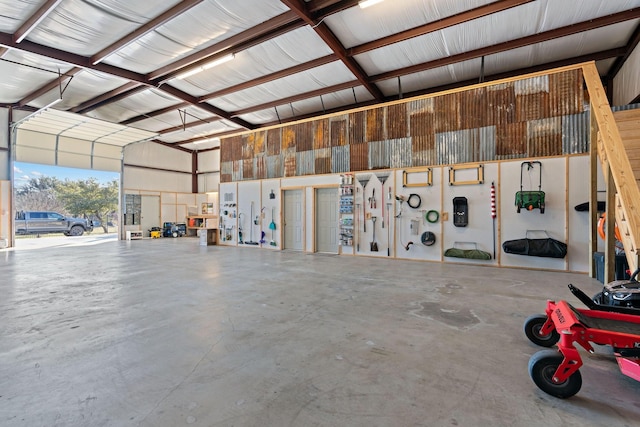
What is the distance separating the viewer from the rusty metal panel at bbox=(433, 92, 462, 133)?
730cm

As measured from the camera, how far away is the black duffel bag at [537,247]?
239 inches

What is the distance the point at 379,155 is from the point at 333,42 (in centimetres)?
317

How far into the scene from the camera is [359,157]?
8688mm

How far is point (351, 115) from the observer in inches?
350

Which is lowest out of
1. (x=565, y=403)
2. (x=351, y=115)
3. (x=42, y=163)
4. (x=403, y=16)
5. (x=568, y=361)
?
(x=565, y=403)

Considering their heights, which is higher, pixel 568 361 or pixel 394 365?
pixel 568 361

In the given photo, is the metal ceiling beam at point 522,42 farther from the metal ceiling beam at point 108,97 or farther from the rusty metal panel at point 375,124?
the metal ceiling beam at point 108,97

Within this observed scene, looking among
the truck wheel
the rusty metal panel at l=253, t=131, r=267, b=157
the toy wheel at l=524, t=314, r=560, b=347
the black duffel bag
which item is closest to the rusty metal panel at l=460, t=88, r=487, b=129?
the black duffel bag

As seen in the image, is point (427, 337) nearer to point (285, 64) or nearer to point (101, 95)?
point (285, 64)

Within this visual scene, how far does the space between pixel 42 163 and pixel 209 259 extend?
9.94 m

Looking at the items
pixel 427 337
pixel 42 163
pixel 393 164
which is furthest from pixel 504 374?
pixel 42 163

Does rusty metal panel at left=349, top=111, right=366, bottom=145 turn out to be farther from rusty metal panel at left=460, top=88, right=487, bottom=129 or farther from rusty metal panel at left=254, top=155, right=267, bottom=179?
rusty metal panel at left=254, top=155, right=267, bottom=179

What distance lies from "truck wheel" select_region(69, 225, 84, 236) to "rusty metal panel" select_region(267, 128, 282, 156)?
14.0m

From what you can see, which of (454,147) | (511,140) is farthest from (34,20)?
(511,140)
